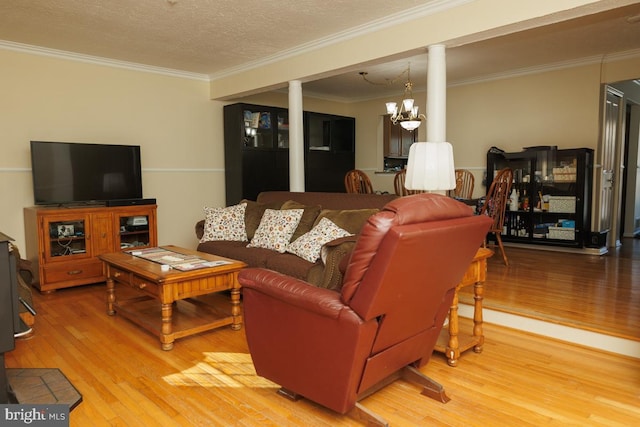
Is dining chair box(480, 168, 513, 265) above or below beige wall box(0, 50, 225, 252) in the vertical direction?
below

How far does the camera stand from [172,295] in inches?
118

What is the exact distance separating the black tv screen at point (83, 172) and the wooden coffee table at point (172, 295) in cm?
145

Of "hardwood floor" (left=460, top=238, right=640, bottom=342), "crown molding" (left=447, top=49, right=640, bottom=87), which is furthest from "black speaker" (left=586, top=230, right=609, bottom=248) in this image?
"crown molding" (left=447, top=49, right=640, bottom=87)

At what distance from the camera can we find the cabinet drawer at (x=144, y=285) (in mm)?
3098

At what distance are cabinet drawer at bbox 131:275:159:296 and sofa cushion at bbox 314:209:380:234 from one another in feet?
4.86

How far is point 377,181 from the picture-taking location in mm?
7875

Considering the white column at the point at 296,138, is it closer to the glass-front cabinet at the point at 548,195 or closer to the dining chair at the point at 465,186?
the dining chair at the point at 465,186

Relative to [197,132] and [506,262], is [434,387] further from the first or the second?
[197,132]

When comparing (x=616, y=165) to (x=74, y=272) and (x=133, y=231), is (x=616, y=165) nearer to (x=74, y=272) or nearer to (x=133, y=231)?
(x=133, y=231)

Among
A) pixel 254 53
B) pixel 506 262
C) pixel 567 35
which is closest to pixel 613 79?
pixel 567 35

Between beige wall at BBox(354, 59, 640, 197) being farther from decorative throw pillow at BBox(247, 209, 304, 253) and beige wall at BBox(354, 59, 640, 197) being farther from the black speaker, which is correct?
decorative throw pillow at BBox(247, 209, 304, 253)

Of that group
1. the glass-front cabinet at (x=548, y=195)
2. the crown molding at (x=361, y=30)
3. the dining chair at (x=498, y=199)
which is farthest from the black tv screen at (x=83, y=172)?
the glass-front cabinet at (x=548, y=195)

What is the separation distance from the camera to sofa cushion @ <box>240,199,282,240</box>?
4.45 meters

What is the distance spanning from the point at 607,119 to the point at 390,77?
2.84 meters
